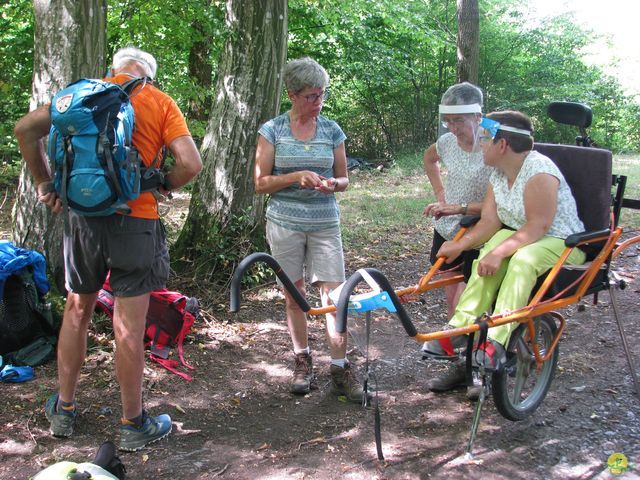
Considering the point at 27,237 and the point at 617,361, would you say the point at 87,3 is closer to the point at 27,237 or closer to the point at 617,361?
the point at 27,237

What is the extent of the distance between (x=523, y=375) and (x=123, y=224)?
2.35m

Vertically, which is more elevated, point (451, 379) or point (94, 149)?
point (94, 149)

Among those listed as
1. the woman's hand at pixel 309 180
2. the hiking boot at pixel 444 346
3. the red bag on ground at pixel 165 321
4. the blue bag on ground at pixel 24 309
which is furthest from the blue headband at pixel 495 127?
the blue bag on ground at pixel 24 309

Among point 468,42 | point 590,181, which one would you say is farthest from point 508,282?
point 468,42

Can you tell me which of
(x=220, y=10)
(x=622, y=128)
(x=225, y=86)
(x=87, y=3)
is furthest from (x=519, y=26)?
(x=87, y=3)

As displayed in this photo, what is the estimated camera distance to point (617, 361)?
4430 millimetres

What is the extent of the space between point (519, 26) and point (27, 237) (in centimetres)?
1688

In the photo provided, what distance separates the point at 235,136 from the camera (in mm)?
5434

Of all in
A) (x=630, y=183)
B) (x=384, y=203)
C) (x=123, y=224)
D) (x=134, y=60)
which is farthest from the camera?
(x=630, y=183)

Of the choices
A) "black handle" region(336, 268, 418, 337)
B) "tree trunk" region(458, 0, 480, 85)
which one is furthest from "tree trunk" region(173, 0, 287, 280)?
"tree trunk" region(458, 0, 480, 85)

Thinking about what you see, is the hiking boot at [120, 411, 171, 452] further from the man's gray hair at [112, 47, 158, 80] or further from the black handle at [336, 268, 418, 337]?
the man's gray hair at [112, 47, 158, 80]

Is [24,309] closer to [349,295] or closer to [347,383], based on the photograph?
[347,383]

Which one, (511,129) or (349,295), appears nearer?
(349,295)

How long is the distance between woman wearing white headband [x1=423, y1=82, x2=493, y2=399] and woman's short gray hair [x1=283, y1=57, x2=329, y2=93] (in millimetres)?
753
